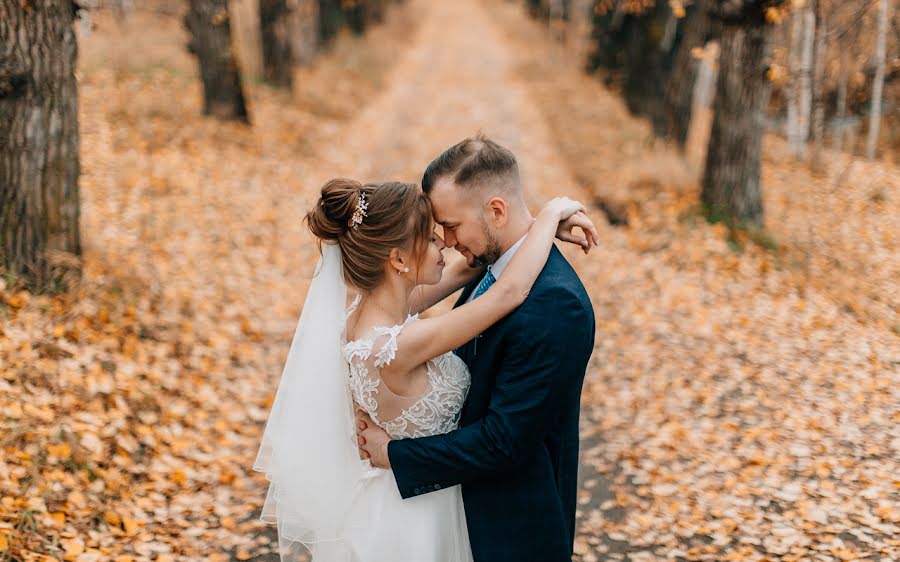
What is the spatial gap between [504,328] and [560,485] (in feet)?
2.67

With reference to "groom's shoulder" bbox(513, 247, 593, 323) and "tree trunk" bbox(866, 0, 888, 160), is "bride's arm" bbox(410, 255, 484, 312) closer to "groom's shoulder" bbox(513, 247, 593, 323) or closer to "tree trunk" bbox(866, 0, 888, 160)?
"groom's shoulder" bbox(513, 247, 593, 323)

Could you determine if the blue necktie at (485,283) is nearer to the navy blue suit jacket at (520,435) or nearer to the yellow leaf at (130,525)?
the navy blue suit jacket at (520,435)

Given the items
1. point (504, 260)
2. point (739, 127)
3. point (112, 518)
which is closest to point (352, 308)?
point (504, 260)

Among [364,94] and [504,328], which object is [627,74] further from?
[504,328]

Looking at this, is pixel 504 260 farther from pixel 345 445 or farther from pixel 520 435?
pixel 345 445

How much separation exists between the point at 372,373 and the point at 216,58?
10.9 m

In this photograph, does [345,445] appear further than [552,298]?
Yes

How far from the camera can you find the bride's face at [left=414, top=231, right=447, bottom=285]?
2.81 m

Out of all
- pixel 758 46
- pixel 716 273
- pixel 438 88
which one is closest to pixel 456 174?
pixel 716 273

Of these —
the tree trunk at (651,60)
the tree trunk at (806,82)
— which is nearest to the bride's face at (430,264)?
the tree trunk at (806,82)

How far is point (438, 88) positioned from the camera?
71.1 feet

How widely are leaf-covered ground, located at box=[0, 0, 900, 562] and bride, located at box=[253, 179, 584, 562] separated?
1.71 meters

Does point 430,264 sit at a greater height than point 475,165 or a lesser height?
lesser

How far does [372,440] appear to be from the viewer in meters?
2.89
